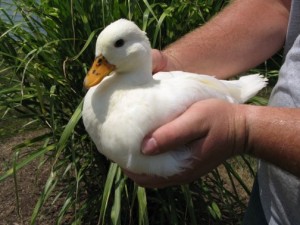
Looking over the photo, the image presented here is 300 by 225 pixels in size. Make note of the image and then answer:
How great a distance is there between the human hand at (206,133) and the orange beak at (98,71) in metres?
0.27

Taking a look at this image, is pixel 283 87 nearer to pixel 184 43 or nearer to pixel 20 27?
pixel 184 43

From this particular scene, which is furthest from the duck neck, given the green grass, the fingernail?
the green grass

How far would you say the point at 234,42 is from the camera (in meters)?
1.50

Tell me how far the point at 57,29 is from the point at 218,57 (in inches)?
35.9

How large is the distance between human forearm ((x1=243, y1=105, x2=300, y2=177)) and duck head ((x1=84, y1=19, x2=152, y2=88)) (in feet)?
1.25

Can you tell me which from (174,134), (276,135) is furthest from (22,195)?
(276,135)

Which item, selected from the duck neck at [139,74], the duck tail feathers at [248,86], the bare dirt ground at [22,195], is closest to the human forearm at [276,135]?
the duck neck at [139,74]

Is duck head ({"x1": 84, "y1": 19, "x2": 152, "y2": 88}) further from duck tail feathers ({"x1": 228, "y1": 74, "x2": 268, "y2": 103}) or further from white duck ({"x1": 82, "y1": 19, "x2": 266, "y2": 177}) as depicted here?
duck tail feathers ({"x1": 228, "y1": 74, "x2": 268, "y2": 103})

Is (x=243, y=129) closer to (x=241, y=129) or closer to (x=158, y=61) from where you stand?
(x=241, y=129)

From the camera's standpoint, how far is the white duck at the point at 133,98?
3.91 feet

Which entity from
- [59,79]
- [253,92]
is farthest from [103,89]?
[59,79]

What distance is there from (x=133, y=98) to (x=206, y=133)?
222 millimetres

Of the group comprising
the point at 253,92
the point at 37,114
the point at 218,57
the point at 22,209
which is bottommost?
the point at 22,209

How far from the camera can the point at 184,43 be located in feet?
5.13
